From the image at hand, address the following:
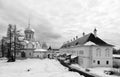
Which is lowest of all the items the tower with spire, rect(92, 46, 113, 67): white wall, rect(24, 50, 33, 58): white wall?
rect(24, 50, 33, 58): white wall

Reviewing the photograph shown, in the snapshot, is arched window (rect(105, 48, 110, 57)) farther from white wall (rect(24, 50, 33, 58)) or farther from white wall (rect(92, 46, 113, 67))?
white wall (rect(24, 50, 33, 58))

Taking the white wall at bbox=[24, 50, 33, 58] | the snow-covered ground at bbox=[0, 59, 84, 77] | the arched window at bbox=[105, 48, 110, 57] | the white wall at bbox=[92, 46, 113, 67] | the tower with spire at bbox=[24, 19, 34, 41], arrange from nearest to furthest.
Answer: the snow-covered ground at bbox=[0, 59, 84, 77]
the white wall at bbox=[92, 46, 113, 67]
the arched window at bbox=[105, 48, 110, 57]
the white wall at bbox=[24, 50, 33, 58]
the tower with spire at bbox=[24, 19, 34, 41]

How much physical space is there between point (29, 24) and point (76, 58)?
49511mm

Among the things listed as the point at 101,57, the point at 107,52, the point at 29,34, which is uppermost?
the point at 29,34

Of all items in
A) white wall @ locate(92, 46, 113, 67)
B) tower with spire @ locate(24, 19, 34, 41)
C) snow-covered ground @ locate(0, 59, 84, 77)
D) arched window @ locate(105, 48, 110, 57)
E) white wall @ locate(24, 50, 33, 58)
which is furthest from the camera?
tower with spire @ locate(24, 19, 34, 41)

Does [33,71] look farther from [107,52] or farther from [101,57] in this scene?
[107,52]

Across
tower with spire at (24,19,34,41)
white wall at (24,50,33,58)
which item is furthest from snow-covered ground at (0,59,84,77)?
tower with spire at (24,19,34,41)

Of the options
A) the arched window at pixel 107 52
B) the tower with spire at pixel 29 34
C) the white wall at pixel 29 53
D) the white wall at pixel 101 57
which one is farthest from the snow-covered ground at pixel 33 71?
the tower with spire at pixel 29 34

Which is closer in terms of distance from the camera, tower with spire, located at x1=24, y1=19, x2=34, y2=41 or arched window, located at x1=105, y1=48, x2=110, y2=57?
arched window, located at x1=105, y1=48, x2=110, y2=57

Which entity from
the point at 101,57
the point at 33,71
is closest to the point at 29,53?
the point at 101,57

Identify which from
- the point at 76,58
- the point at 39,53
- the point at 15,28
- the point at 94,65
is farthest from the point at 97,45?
the point at 39,53

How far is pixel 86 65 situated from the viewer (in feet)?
109

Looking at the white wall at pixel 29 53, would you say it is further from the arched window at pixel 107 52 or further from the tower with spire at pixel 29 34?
the arched window at pixel 107 52

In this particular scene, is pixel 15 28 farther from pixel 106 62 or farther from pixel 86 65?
pixel 106 62
